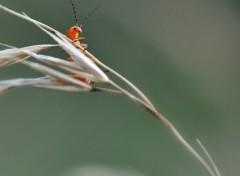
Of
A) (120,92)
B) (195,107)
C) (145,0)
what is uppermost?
(145,0)

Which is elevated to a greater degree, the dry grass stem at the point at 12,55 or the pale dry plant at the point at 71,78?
the dry grass stem at the point at 12,55

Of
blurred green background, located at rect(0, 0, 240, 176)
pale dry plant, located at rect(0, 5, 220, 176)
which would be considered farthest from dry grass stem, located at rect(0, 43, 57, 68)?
blurred green background, located at rect(0, 0, 240, 176)

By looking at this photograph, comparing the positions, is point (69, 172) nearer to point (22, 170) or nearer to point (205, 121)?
point (22, 170)

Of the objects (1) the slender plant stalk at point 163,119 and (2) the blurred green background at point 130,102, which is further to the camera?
(2) the blurred green background at point 130,102

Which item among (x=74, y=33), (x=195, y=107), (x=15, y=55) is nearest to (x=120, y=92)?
(x=15, y=55)

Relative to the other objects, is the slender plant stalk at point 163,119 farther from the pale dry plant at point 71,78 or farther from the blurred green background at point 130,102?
the blurred green background at point 130,102

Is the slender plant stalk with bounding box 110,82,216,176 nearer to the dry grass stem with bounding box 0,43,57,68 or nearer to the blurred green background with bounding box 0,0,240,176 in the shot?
the dry grass stem with bounding box 0,43,57,68

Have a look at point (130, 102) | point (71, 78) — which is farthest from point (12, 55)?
point (130, 102)

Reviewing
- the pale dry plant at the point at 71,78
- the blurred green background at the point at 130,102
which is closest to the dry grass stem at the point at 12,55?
the pale dry plant at the point at 71,78

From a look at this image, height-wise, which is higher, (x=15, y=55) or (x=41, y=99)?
(x=41, y=99)
